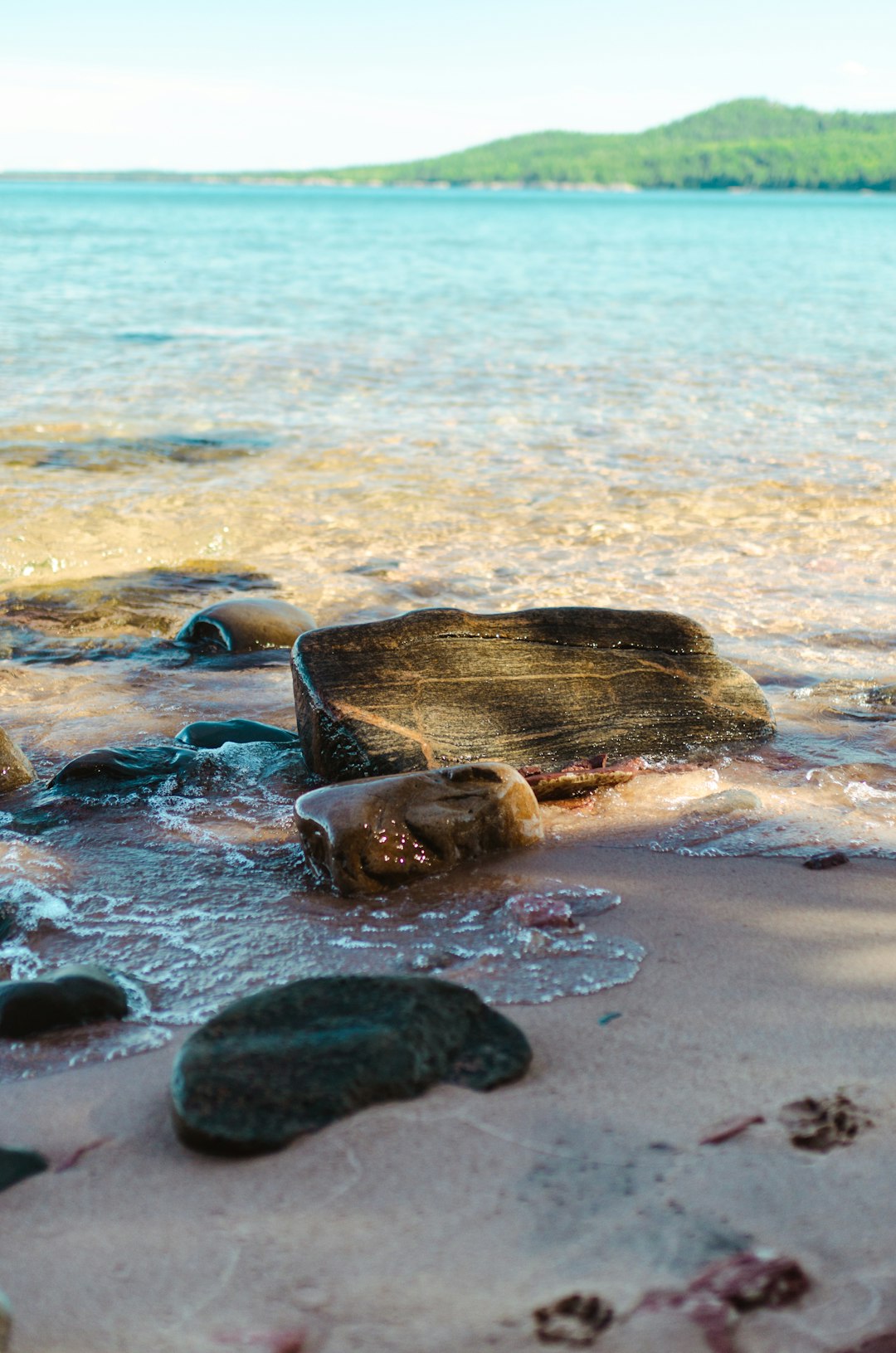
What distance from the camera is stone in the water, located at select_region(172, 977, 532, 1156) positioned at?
185 centimetres

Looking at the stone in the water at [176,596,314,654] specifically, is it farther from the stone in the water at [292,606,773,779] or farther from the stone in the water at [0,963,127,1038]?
the stone in the water at [0,963,127,1038]

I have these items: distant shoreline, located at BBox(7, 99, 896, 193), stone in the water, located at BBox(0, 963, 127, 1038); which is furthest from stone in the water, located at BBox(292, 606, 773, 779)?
distant shoreline, located at BBox(7, 99, 896, 193)

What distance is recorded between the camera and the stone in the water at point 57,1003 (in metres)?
2.24

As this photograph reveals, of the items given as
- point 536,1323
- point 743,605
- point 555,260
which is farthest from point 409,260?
point 536,1323

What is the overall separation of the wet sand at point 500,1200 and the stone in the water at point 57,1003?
174 millimetres

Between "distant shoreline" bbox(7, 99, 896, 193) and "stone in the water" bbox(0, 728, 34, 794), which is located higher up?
"distant shoreline" bbox(7, 99, 896, 193)

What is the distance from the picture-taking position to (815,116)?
166 meters

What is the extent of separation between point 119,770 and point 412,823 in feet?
3.68

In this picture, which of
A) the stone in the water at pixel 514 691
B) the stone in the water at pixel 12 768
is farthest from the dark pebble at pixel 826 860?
the stone in the water at pixel 12 768

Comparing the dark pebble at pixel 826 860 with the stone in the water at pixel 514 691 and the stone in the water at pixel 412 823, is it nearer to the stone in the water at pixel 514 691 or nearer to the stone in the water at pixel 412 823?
the stone in the water at pixel 412 823

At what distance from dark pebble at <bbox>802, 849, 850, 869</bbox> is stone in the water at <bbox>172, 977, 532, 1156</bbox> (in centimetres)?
118

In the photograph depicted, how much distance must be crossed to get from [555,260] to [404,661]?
31.6m

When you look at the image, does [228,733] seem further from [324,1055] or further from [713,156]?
[713,156]

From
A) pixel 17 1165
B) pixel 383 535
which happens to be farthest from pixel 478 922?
pixel 383 535
